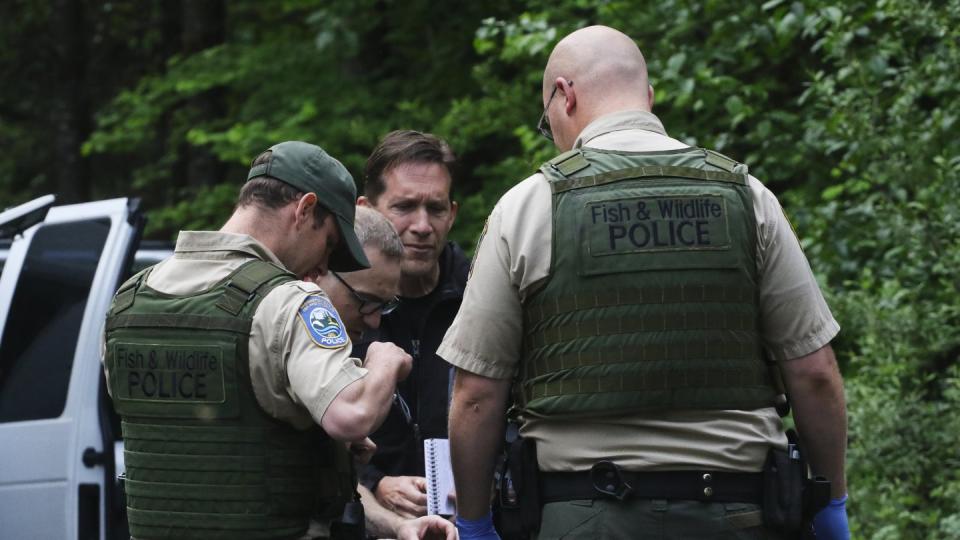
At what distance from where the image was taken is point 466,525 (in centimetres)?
321

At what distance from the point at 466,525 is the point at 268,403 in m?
0.61

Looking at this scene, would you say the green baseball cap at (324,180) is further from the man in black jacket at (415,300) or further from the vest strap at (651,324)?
the man in black jacket at (415,300)

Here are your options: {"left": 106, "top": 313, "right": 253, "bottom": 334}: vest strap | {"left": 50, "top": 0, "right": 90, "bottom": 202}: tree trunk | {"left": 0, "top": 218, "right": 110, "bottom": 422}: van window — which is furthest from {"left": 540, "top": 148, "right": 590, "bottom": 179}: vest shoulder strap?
{"left": 50, "top": 0, "right": 90, "bottom": 202}: tree trunk

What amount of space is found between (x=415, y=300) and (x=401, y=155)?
1.67 feet

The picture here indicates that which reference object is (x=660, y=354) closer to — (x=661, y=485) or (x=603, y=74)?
(x=661, y=485)

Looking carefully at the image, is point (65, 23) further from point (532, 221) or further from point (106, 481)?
point (532, 221)

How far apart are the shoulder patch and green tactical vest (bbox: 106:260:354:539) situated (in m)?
0.11

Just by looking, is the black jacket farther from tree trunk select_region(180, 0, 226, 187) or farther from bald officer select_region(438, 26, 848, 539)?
tree trunk select_region(180, 0, 226, 187)

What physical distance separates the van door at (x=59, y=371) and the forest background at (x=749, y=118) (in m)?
2.89

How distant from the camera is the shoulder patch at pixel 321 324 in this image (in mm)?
A: 2863

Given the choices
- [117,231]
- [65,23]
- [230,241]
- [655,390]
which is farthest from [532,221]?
[65,23]

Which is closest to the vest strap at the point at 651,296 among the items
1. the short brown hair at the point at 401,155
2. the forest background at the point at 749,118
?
the short brown hair at the point at 401,155

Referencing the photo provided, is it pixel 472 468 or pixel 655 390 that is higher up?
pixel 655 390

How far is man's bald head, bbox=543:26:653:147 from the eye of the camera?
326 centimetres
